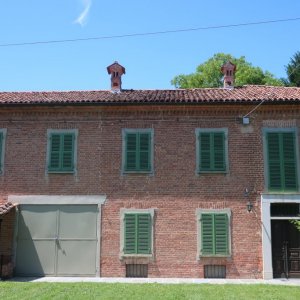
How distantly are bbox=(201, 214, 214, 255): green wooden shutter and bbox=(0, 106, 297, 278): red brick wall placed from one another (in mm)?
273

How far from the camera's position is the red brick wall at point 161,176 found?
14.5 meters

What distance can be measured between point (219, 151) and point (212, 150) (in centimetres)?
24

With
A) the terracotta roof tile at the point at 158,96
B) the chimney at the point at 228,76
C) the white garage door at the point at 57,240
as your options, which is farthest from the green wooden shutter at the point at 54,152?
the chimney at the point at 228,76

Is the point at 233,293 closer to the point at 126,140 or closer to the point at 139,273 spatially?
the point at 139,273

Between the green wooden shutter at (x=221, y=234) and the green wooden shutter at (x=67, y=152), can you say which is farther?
the green wooden shutter at (x=67, y=152)

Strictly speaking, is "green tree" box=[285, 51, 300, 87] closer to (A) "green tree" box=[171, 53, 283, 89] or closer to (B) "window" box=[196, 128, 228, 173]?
(A) "green tree" box=[171, 53, 283, 89]

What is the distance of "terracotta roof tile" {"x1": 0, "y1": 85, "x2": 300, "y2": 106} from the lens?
48.6 ft

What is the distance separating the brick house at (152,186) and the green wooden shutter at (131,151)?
0.05 m

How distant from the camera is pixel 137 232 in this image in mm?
14586

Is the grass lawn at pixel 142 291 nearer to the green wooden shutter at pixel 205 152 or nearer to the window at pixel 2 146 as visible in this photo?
the green wooden shutter at pixel 205 152

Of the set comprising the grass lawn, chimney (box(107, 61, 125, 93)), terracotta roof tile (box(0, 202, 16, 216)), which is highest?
chimney (box(107, 61, 125, 93))

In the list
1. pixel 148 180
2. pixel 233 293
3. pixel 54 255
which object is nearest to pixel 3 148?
pixel 54 255

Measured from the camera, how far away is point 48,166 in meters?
15.2

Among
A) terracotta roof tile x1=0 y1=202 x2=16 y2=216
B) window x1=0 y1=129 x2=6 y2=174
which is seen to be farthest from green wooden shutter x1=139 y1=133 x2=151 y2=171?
window x1=0 y1=129 x2=6 y2=174
